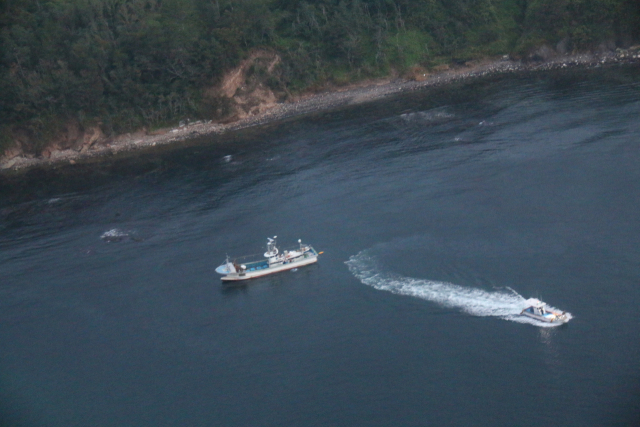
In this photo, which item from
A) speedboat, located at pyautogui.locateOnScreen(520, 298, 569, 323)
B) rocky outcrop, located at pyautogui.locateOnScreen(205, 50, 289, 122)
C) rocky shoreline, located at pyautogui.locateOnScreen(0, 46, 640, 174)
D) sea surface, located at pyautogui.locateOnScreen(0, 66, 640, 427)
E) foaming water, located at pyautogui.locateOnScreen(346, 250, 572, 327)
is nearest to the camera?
sea surface, located at pyautogui.locateOnScreen(0, 66, 640, 427)

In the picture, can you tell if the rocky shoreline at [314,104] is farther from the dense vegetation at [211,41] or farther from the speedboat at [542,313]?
the speedboat at [542,313]

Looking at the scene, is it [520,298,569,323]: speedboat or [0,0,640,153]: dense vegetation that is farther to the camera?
[0,0,640,153]: dense vegetation

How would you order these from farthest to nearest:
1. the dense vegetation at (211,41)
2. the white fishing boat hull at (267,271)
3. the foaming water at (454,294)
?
the dense vegetation at (211,41) < the white fishing boat hull at (267,271) < the foaming water at (454,294)

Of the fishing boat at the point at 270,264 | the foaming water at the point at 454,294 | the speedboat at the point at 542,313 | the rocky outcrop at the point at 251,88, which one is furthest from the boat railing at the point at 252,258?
the rocky outcrop at the point at 251,88

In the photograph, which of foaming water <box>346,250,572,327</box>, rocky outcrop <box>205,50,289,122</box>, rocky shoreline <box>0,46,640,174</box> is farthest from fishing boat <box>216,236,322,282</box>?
rocky outcrop <box>205,50,289,122</box>

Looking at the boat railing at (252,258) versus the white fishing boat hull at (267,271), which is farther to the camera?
the boat railing at (252,258)

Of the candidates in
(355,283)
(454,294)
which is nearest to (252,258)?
(355,283)

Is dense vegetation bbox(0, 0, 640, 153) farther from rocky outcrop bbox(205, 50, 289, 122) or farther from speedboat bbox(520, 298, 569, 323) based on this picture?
speedboat bbox(520, 298, 569, 323)
